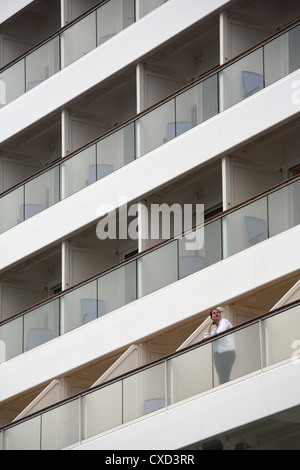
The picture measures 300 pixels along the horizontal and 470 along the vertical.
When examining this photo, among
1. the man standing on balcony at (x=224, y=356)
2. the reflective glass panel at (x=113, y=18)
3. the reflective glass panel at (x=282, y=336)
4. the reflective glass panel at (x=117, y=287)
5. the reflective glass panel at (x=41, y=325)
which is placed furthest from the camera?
the reflective glass panel at (x=113, y=18)

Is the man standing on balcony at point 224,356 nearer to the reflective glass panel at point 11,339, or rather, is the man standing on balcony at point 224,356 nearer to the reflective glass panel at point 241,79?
the reflective glass panel at point 241,79

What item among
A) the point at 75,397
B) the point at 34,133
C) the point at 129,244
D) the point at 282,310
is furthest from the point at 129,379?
the point at 34,133

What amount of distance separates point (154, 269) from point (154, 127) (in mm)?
2895

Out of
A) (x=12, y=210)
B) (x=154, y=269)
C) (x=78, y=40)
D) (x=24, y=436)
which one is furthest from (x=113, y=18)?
(x=24, y=436)

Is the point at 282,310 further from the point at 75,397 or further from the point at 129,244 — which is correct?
the point at 129,244

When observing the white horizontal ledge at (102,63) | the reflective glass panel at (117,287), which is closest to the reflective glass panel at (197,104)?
the white horizontal ledge at (102,63)

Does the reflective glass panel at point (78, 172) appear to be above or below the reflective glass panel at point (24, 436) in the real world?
above

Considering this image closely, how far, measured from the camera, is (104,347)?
31.8 m

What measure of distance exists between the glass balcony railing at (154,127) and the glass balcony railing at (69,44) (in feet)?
7.52

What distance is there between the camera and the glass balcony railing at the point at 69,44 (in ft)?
113

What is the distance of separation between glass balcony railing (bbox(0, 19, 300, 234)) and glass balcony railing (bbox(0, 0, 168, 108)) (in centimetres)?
229

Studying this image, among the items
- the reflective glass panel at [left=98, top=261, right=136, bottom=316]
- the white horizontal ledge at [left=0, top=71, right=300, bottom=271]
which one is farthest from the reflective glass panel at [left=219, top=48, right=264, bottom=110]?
the reflective glass panel at [left=98, top=261, right=136, bottom=316]

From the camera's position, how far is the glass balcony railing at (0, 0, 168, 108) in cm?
3441

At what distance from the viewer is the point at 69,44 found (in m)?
35.9
